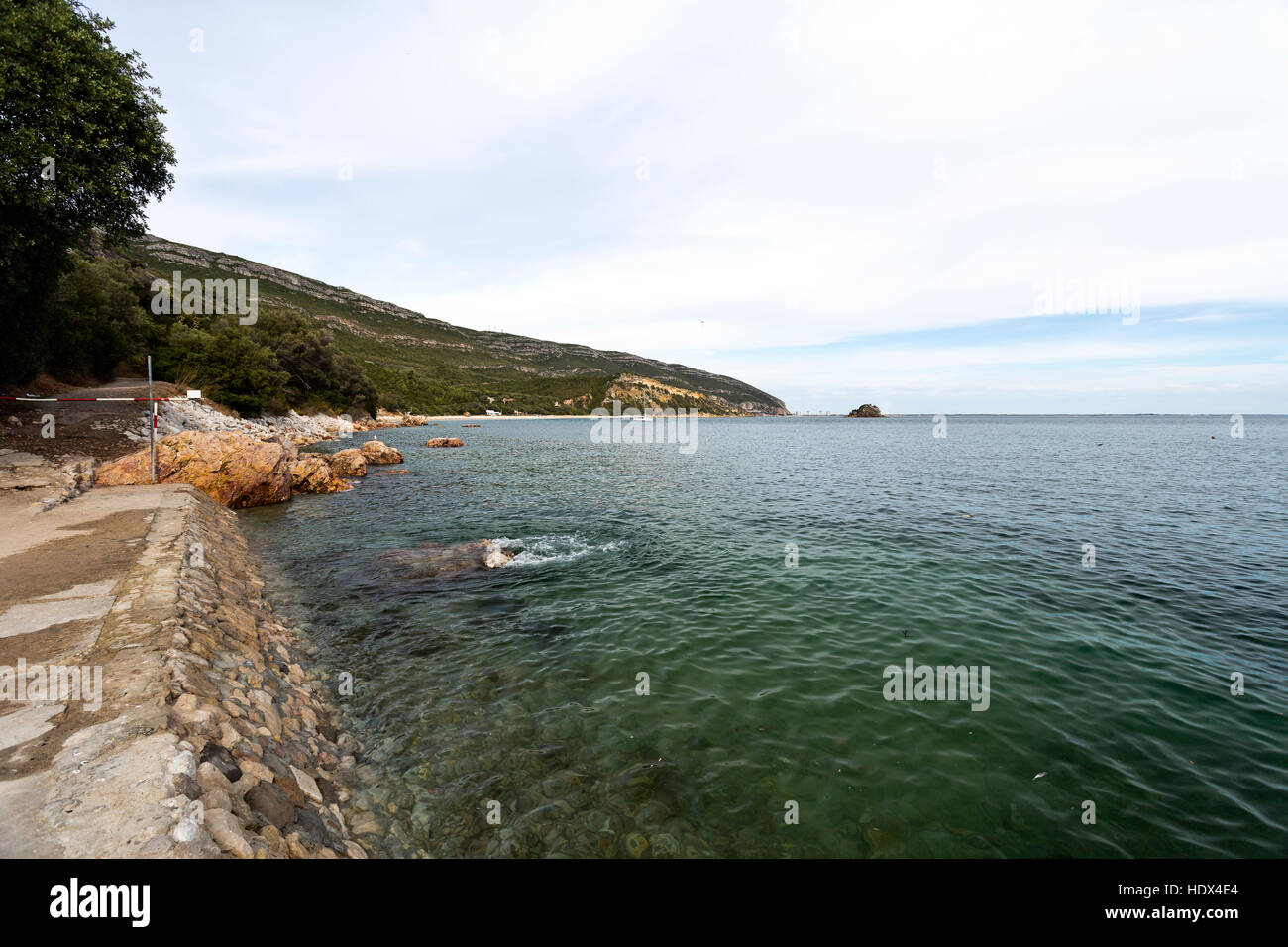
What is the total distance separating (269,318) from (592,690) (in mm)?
95255

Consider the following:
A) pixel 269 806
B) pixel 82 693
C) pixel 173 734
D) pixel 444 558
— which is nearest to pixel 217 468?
pixel 444 558

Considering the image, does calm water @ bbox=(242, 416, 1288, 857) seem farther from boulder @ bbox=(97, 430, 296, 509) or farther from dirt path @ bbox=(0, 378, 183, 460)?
dirt path @ bbox=(0, 378, 183, 460)

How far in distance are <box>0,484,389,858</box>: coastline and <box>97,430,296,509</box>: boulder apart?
Result: 40.1 feet

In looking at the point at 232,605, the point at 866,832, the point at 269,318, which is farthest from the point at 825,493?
the point at 269,318

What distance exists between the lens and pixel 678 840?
6.71 meters

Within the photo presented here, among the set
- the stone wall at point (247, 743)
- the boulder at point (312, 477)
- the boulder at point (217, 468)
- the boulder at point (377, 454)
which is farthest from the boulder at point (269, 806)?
the boulder at point (377, 454)

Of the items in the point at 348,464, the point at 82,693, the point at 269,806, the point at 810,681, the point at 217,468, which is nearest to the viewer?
the point at 269,806

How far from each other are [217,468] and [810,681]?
2975 centimetres

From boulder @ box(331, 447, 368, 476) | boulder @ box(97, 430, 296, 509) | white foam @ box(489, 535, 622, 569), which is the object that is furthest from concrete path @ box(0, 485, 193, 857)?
boulder @ box(331, 447, 368, 476)

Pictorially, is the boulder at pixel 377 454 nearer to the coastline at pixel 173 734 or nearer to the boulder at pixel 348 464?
the boulder at pixel 348 464

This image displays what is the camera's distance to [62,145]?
18.5 metres

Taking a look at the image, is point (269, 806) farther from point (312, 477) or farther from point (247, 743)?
point (312, 477)

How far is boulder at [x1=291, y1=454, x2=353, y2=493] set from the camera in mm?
30403
